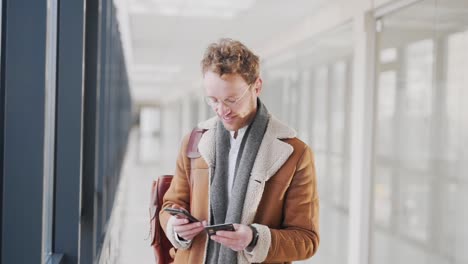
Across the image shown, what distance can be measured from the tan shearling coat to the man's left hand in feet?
0.14

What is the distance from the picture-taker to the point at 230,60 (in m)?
1.79

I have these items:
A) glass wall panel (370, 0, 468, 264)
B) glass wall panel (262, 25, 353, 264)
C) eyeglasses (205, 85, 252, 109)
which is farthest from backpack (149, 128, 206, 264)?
glass wall panel (262, 25, 353, 264)

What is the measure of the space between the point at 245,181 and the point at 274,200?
0.12m

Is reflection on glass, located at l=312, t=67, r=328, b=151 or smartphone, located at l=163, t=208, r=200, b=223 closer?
smartphone, located at l=163, t=208, r=200, b=223

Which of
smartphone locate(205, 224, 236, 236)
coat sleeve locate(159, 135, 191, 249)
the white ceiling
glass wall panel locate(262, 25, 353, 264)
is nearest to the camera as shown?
smartphone locate(205, 224, 236, 236)

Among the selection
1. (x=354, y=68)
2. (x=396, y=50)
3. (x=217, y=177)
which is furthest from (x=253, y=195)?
(x=354, y=68)

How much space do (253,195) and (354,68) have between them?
3.61m

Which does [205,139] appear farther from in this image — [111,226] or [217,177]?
[111,226]

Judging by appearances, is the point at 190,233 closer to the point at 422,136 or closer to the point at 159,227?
the point at 159,227

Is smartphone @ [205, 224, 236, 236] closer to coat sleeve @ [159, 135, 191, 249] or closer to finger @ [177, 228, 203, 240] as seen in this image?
finger @ [177, 228, 203, 240]

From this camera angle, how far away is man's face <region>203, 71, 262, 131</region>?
181 centimetres

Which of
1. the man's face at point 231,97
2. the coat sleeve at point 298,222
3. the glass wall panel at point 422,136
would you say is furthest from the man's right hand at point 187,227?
the glass wall panel at point 422,136

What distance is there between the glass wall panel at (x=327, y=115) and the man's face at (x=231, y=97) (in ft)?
12.3

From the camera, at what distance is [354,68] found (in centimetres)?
518
